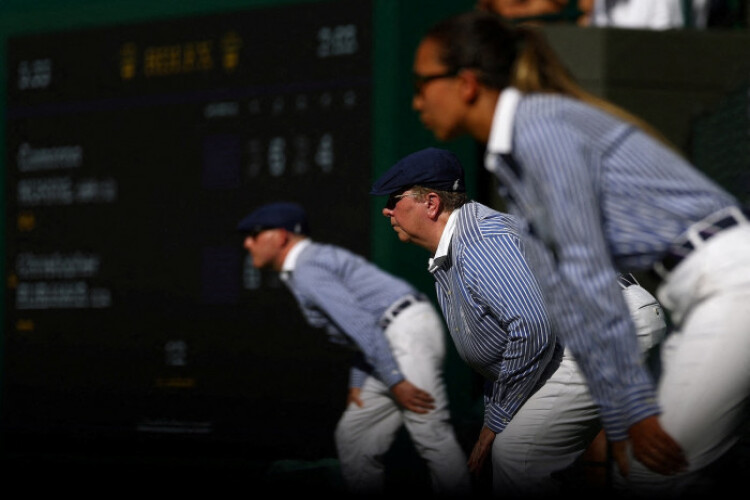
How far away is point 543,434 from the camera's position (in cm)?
349

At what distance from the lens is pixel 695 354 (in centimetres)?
229

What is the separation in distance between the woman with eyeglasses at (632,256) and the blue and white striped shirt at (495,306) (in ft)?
3.01

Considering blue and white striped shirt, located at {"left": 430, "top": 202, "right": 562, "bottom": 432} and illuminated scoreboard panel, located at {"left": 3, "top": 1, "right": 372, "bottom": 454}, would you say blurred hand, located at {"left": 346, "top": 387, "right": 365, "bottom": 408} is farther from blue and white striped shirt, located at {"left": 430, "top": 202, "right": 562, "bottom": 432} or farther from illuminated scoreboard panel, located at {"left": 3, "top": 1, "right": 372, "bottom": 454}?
blue and white striped shirt, located at {"left": 430, "top": 202, "right": 562, "bottom": 432}

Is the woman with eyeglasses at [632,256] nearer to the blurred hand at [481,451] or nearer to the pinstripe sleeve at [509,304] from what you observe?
the pinstripe sleeve at [509,304]

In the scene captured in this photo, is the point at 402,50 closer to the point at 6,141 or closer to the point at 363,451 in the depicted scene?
the point at 363,451

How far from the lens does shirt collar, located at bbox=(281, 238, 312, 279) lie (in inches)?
234

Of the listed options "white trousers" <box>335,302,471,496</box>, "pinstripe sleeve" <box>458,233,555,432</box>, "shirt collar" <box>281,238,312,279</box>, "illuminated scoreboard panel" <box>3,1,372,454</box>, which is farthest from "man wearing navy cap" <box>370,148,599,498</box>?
"illuminated scoreboard panel" <box>3,1,372,454</box>

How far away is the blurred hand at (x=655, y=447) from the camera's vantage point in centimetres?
226

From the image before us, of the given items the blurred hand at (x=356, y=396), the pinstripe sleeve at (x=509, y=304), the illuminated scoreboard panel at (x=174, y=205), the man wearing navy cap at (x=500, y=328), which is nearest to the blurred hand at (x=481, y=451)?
the man wearing navy cap at (x=500, y=328)

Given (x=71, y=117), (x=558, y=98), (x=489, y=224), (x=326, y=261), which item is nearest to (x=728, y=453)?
(x=558, y=98)

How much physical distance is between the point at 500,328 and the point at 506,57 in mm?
1171

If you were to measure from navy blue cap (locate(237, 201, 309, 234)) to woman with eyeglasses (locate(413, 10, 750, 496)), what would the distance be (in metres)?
3.79

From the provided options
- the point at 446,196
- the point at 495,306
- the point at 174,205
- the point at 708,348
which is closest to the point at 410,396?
the point at 446,196

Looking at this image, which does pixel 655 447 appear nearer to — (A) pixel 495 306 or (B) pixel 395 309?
(A) pixel 495 306
